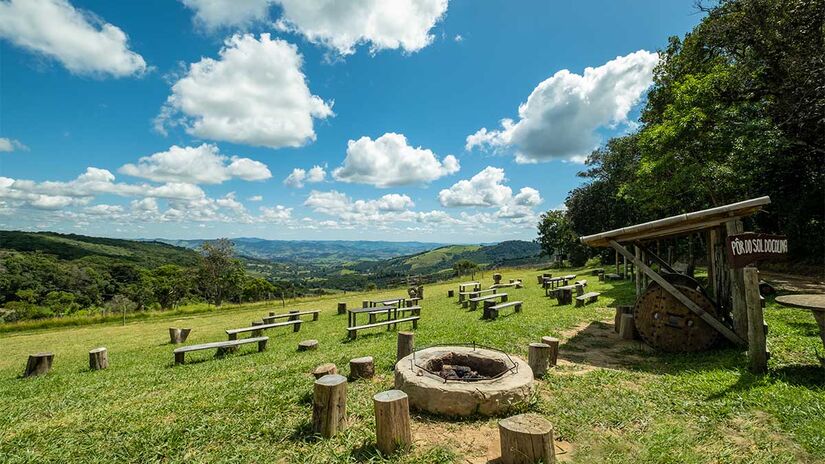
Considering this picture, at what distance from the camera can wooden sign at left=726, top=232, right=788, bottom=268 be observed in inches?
241

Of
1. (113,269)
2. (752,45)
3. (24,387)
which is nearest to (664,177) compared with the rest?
(752,45)

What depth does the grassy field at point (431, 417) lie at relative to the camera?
4.32m

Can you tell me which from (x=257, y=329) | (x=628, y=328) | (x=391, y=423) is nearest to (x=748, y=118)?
(x=628, y=328)

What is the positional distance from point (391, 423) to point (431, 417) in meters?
1.13

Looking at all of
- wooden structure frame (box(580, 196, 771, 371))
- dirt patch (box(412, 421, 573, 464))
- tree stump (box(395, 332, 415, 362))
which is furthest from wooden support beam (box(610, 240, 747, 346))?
tree stump (box(395, 332, 415, 362))

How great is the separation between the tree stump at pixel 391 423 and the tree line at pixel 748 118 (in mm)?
13073

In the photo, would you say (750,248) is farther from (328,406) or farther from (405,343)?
(328,406)

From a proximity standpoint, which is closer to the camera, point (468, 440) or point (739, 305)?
point (468, 440)

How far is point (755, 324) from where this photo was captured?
239 inches

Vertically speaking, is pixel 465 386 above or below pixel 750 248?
below

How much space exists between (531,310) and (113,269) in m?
101

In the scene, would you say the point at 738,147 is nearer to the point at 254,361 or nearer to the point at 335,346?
the point at 335,346

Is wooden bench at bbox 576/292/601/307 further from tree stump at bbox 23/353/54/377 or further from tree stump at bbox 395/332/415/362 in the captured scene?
tree stump at bbox 23/353/54/377

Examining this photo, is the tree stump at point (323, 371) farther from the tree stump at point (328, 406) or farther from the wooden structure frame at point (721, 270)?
the wooden structure frame at point (721, 270)
